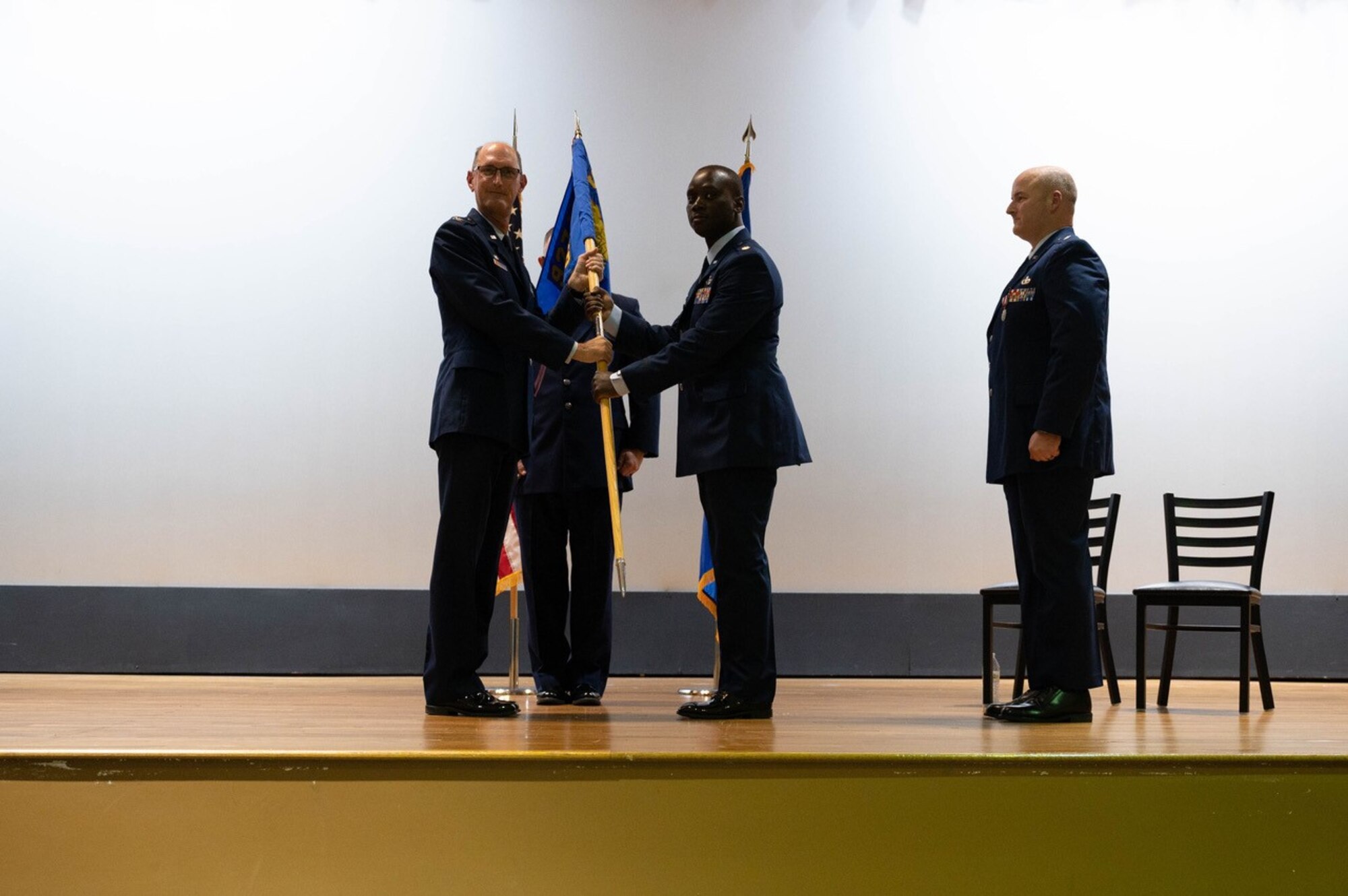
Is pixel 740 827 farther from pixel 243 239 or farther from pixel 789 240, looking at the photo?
pixel 243 239

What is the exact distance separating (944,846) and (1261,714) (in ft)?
6.74

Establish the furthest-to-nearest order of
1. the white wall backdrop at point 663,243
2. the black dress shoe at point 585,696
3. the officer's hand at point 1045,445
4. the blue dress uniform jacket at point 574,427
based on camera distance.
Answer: the white wall backdrop at point 663,243, the blue dress uniform jacket at point 574,427, the black dress shoe at point 585,696, the officer's hand at point 1045,445

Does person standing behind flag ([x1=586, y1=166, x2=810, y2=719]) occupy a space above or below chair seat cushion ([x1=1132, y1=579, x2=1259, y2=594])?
above

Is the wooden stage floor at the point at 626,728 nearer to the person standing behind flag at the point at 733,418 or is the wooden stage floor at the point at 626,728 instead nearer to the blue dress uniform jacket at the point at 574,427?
the person standing behind flag at the point at 733,418

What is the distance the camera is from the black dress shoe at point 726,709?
2.99 m

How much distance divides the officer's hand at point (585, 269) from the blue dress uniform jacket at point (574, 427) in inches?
6.8

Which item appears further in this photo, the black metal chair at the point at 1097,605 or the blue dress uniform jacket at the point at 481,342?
the black metal chair at the point at 1097,605

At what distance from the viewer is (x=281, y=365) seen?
203 inches

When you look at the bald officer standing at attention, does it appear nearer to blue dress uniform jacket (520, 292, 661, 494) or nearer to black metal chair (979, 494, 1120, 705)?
black metal chair (979, 494, 1120, 705)

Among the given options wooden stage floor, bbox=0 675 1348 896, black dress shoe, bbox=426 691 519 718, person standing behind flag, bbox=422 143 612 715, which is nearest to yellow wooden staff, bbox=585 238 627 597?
person standing behind flag, bbox=422 143 612 715

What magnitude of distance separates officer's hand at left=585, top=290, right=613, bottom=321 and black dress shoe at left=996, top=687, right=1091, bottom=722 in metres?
1.51

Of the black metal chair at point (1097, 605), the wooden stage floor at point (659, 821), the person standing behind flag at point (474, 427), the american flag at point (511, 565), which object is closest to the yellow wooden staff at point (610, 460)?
the person standing behind flag at point (474, 427)

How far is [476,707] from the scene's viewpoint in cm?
302

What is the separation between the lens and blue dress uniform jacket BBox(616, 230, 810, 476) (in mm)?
3082
